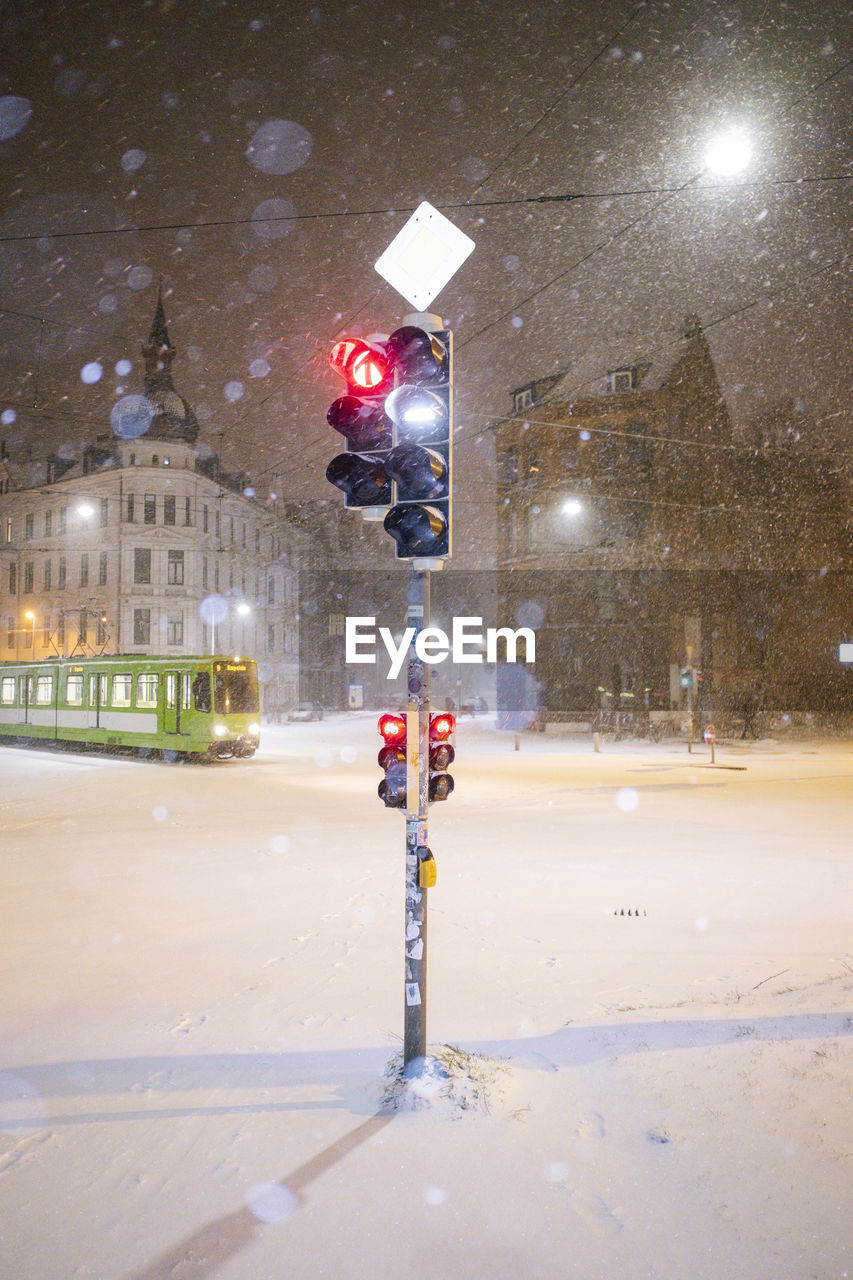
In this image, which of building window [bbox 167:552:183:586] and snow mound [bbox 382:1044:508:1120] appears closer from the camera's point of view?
snow mound [bbox 382:1044:508:1120]

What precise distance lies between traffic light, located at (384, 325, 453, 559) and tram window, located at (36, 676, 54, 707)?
100 ft

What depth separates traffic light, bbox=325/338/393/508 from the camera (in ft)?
16.0

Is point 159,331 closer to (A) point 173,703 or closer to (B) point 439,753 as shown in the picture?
(A) point 173,703

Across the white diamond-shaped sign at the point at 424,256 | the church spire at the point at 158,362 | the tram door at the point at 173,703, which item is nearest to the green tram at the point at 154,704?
the tram door at the point at 173,703

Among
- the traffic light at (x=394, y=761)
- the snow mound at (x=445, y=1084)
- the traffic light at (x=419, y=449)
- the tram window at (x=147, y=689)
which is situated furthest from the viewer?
the tram window at (x=147, y=689)

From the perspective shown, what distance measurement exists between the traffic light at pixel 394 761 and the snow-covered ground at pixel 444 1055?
1.54 meters

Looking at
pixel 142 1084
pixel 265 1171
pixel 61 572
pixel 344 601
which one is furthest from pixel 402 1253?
pixel 344 601

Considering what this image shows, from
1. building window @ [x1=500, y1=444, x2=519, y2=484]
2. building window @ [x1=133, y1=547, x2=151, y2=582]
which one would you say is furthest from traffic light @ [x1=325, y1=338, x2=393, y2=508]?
building window @ [x1=133, y1=547, x2=151, y2=582]

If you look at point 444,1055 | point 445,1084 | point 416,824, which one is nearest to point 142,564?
point 416,824

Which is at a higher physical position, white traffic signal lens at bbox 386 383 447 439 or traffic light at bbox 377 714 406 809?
white traffic signal lens at bbox 386 383 447 439

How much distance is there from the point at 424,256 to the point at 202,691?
71.2ft

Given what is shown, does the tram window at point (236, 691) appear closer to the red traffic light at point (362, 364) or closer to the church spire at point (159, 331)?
the red traffic light at point (362, 364)

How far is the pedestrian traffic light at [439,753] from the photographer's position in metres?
4.88

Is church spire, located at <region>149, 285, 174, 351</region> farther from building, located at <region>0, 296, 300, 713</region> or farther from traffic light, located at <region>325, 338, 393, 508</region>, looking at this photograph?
traffic light, located at <region>325, 338, 393, 508</region>
